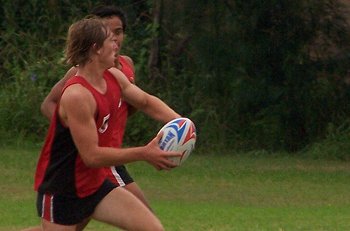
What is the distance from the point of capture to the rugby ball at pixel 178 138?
18.5 ft

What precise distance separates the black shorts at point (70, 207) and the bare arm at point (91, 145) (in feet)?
0.82

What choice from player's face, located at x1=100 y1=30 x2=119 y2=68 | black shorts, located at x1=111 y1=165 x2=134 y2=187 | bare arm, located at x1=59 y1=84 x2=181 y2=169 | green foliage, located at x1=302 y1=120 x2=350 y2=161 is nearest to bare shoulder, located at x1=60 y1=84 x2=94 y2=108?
bare arm, located at x1=59 y1=84 x2=181 y2=169

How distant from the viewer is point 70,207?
5852mm

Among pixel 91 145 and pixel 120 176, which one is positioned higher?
pixel 91 145

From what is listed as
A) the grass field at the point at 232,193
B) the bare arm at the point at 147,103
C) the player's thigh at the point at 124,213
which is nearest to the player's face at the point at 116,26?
the bare arm at the point at 147,103

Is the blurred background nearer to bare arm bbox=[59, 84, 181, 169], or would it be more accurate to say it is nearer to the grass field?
the grass field

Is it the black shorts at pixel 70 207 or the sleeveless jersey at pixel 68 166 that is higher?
the sleeveless jersey at pixel 68 166

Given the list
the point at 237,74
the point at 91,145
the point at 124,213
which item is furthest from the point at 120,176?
the point at 237,74

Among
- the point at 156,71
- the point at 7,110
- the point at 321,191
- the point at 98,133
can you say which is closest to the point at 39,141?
the point at 7,110

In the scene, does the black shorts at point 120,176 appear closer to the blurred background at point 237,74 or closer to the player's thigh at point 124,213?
the player's thigh at point 124,213

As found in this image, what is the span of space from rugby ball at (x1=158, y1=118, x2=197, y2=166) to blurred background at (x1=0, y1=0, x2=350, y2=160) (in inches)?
393

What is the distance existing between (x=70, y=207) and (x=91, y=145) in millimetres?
427

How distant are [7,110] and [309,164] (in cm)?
505

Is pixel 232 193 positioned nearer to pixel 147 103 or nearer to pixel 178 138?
pixel 147 103
